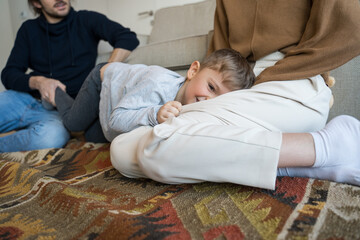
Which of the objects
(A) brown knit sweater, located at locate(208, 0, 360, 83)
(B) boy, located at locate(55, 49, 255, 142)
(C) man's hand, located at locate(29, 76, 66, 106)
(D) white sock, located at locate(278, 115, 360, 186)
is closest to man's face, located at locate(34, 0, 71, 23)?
(C) man's hand, located at locate(29, 76, 66, 106)

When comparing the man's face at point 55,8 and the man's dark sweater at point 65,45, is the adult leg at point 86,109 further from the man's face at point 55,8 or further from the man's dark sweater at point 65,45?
the man's face at point 55,8

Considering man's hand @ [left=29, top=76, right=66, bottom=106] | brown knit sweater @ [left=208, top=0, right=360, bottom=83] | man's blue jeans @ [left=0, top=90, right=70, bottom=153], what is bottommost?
man's blue jeans @ [left=0, top=90, right=70, bottom=153]

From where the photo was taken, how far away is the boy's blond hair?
888mm

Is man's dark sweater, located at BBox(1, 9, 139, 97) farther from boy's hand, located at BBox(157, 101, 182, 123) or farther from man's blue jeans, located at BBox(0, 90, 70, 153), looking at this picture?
boy's hand, located at BBox(157, 101, 182, 123)

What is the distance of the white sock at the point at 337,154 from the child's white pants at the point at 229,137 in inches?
4.1

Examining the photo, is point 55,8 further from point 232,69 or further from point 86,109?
point 232,69

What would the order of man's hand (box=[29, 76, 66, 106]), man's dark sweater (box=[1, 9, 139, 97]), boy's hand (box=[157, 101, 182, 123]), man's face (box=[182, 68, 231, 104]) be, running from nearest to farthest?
boy's hand (box=[157, 101, 182, 123]) → man's face (box=[182, 68, 231, 104]) → man's hand (box=[29, 76, 66, 106]) → man's dark sweater (box=[1, 9, 139, 97])

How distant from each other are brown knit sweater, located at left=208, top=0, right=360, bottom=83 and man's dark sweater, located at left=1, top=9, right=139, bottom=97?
2.47 feet

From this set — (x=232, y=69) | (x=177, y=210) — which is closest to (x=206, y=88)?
(x=232, y=69)

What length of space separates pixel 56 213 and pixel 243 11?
928mm

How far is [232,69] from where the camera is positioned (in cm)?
89

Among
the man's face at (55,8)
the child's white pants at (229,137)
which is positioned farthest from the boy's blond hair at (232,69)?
the man's face at (55,8)

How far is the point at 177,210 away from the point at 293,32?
0.73 meters

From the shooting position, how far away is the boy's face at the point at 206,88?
0.88m
